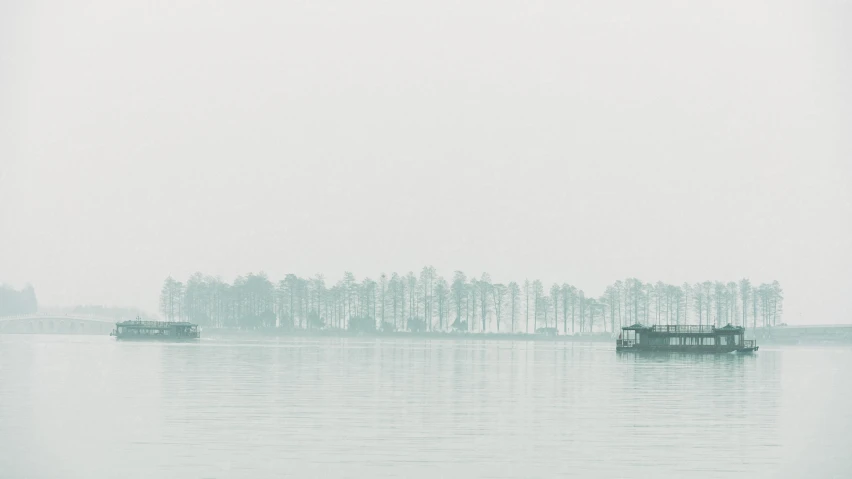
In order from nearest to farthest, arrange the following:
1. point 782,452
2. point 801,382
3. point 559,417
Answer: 1. point 782,452
2. point 559,417
3. point 801,382

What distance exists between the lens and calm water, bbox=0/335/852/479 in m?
33.4

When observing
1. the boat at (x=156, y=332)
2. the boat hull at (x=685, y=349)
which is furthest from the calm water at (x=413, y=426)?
the boat at (x=156, y=332)

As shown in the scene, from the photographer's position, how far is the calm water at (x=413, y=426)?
33.4 meters

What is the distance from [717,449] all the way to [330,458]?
13860 millimetres

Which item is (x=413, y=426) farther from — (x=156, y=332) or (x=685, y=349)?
(x=156, y=332)

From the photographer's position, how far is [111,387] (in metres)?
61.5

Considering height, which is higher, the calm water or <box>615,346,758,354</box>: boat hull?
the calm water

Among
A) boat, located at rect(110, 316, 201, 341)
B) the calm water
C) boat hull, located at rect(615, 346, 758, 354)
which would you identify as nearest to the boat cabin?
boat, located at rect(110, 316, 201, 341)

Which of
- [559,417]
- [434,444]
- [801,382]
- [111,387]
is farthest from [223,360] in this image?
[434,444]

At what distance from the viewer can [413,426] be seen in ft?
140

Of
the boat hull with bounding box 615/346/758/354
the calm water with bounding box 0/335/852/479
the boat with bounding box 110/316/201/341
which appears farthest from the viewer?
the boat with bounding box 110/316/201/341

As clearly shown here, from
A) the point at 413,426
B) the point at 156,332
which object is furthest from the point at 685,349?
the point at 156,332

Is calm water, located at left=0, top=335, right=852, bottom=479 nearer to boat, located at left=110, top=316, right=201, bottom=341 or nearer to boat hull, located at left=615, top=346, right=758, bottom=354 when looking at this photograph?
boat hull, located at left=615, top=346, right=758, bottom=354

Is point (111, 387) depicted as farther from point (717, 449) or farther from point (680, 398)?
point (717, 449)
